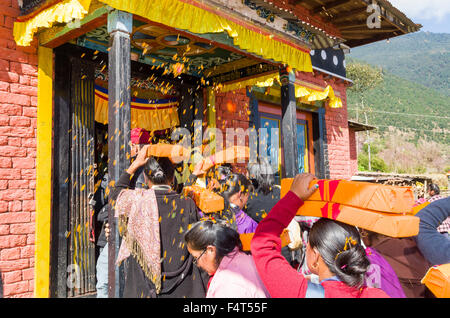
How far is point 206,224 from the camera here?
2.37 metres

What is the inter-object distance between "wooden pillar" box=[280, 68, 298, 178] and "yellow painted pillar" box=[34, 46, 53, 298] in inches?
130

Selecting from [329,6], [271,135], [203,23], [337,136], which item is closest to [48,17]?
[203,23]

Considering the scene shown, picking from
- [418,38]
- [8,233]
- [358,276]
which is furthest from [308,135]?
[418,38]

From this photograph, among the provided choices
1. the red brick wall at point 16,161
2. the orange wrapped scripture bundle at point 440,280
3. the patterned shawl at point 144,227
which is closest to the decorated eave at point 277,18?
the red brick wall at point 16,161

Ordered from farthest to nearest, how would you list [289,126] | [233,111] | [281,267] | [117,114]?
[233,111]
[289,126]
[117,114]
[281,267]

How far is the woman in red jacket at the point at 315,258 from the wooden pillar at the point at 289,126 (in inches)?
148

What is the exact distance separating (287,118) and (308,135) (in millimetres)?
3598

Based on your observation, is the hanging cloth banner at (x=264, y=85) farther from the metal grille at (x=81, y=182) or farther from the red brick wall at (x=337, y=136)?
the metal grille at (x=81, y=182)

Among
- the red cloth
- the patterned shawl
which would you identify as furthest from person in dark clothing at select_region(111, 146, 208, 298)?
the red cloth

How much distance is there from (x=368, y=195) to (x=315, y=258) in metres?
0.40

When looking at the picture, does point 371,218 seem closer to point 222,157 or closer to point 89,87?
point 222,157

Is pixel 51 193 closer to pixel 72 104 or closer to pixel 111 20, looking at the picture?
pixel 72 104

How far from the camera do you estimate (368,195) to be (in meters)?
1.52

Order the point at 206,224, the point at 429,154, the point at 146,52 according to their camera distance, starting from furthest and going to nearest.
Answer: the point at 429,154 < the point at 146,52 < the point at 206,224
